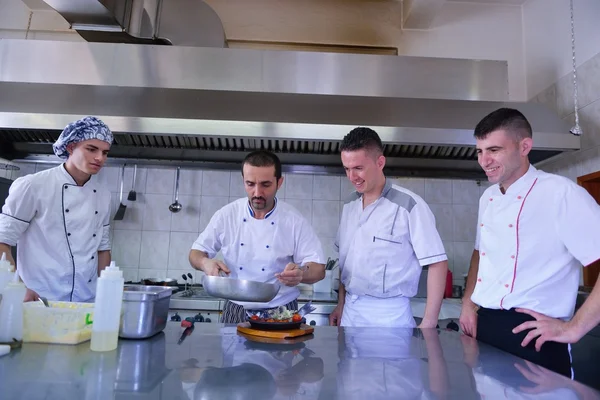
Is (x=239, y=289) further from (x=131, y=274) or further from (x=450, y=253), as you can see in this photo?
(x=450, y=253)

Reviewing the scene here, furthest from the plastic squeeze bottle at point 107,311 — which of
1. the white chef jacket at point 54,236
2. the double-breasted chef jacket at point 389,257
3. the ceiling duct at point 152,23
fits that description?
the ceiling duct at point 152,23

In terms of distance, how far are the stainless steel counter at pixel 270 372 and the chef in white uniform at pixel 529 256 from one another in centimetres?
19

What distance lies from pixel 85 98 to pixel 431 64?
235 centimetres

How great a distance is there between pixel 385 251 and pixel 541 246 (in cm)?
60

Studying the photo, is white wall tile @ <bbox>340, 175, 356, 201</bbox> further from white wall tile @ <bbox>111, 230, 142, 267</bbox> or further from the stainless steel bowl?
the stainless steel bowl

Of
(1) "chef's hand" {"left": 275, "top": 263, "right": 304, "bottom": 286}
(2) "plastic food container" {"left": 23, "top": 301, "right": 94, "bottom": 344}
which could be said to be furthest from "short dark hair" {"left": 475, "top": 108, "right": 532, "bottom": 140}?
(2) "plastic food container" {"left": 23, "top": 301, "right": 94, "bottom": 344}

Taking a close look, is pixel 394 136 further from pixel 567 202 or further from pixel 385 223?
pixel 567 202

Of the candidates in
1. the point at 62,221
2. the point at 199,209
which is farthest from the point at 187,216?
the point at 62,221

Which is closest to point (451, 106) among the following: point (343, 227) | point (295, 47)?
point (343, 227)

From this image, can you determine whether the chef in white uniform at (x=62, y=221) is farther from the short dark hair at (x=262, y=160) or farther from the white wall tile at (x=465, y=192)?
the white wall tile at (x=465, y=192)

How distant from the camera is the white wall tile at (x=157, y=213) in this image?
341 centimetres

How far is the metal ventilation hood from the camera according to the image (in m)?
2.46

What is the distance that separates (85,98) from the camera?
2.60 meters

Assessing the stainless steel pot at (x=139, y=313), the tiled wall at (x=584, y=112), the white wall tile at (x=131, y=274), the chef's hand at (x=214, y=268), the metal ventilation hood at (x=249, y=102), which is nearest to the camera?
the stainless steel pot at (x=139, y=313)
